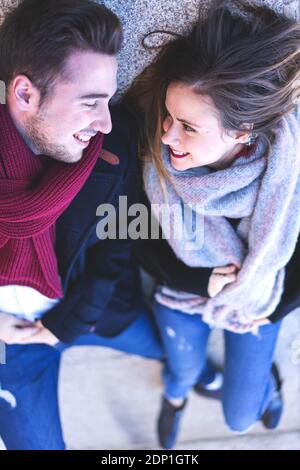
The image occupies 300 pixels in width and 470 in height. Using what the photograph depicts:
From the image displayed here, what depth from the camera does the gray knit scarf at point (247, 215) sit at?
107 cm

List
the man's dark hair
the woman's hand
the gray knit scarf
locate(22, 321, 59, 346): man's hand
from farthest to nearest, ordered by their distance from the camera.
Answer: locate(22, 321, 59, 346): man's hand → the woman's hand → the gray knit scarf → the man's dark hair

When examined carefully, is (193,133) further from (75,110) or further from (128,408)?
(128,408)

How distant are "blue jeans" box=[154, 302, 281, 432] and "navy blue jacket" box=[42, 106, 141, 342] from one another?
0.13 m

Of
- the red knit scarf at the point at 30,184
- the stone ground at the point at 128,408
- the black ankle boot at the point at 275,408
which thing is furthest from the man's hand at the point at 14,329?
the black ankle boot at the point at 275,408

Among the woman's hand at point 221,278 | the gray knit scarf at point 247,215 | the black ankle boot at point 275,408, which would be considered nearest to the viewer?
the gray knit scarf at point 247,215

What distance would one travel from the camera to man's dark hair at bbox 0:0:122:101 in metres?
0.87

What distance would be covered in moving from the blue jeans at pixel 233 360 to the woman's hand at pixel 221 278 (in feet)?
0.66

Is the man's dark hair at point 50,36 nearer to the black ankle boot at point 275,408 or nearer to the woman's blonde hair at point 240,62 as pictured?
the woman's blonde hair at point 240,62

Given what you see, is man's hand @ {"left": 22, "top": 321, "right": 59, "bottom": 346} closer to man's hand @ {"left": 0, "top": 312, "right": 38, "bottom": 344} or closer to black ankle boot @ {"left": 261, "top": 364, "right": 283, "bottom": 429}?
man's hand @ {"left": 0, "top": 312, "right": 38, "bottom": 344}

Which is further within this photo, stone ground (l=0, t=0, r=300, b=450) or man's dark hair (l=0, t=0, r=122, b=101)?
stone ground (l=0, t=0, r=300, b=450)

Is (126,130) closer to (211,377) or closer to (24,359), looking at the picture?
(24,359)

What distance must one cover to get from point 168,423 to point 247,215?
33.8 inches

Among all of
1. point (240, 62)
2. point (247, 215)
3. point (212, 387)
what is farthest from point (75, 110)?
point (212, 387)

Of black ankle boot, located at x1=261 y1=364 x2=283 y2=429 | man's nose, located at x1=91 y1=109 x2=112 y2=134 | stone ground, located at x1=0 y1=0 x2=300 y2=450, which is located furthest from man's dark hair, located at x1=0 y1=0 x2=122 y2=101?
black ankle boot, located at x1=261 y1=364 x2=283 y2=429
